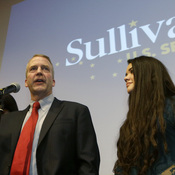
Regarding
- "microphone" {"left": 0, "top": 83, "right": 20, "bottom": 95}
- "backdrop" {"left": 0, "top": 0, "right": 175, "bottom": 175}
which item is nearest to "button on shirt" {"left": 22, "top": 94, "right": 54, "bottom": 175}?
"microphone" {"left": 0, "top": 83, "right": 20, "bottom": 95}

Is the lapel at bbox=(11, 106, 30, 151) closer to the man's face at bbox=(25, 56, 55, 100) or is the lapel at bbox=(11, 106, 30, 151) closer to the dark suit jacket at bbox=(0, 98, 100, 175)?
the dark suit jacket at bbox=(0, 98, 100, 175)

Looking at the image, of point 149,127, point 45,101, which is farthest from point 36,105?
point 149,127

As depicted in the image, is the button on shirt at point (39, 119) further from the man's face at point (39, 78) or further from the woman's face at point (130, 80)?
the woman's face at point (130, 80)

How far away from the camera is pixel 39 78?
6.49 ft

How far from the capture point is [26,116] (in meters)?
1.91

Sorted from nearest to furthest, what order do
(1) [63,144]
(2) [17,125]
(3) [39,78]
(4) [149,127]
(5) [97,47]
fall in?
1. (4) [149,127]
2. (1) [63,144]
3. (2) [17,125]
4. (3) [39,78]
5. (5) [97,47]

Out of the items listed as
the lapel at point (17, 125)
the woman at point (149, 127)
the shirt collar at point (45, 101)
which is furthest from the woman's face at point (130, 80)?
the lapel at point (17, 125)

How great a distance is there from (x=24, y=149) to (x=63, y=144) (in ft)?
0.88

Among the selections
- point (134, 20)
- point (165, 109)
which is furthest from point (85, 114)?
point (134, 20)

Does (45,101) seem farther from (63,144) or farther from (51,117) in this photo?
(63,144)

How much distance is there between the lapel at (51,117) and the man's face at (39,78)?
0.17 meters

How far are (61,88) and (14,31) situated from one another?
1.50 meters

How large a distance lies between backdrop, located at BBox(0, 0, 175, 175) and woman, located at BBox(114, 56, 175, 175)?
2.62 ft

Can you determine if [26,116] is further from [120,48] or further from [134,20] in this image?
[134,20]
